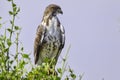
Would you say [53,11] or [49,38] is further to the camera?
[53,11]

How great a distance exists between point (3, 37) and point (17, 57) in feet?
0.70

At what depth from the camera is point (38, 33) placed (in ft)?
33.3

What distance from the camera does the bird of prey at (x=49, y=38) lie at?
32.6ft

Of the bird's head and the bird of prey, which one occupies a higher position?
the bird's head

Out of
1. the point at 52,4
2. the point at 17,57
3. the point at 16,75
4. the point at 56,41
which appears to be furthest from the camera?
the point at 52,4

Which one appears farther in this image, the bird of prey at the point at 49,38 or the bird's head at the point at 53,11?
the bird's head at the point at 53,11

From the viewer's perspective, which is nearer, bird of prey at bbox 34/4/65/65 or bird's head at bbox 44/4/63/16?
bird of prey at bbox 34/4/65/65

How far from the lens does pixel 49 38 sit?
32.7 ft

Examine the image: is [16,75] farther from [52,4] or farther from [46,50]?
[52,4]

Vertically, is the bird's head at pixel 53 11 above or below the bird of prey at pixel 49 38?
above

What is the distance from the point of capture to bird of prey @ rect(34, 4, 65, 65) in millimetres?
9922

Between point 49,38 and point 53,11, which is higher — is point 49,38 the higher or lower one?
the lower one

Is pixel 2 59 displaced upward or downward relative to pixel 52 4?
downward

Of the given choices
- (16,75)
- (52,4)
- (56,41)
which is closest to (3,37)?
(16,75)
